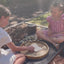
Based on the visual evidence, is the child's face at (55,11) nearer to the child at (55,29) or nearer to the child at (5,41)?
the child at (55,29)

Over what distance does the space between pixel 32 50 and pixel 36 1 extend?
277 inches

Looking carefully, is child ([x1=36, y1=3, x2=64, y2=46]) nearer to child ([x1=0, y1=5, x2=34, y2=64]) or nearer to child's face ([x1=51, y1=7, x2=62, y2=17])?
child's face ([x1=51, y1=7, x2=62, y2=17])

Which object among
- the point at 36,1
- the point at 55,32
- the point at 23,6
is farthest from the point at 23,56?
the point at 36,1

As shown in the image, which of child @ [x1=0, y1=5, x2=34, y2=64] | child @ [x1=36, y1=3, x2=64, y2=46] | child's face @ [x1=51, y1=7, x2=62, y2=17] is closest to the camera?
child @ [x1=0, y1=5, x2=34, y2=64]

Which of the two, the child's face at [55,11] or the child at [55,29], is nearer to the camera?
the child's face at [55,11]

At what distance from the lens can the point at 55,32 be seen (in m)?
3.32

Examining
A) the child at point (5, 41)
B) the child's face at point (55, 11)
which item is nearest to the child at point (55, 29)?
the child's face at point (55, 11)

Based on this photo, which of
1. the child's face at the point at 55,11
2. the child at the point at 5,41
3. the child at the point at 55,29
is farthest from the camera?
the child at the point at 55,29

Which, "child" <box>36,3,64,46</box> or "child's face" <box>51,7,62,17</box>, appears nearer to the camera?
"child's face" <box>51,7,62,17</box>

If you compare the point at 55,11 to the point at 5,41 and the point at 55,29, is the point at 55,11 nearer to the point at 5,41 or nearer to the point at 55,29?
the point at 55,29

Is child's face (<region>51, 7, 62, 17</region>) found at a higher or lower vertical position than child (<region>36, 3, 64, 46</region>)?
higher

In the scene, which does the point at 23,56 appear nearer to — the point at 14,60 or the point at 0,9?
the point at 14,60

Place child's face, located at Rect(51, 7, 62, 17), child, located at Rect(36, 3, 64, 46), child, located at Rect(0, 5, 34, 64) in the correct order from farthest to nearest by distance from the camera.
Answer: child, located at Rect(36, 3, 64, 46), child's face, located at Rect(51, 7, 62, 17), child, located at Rect(0, 5, 34, 64)

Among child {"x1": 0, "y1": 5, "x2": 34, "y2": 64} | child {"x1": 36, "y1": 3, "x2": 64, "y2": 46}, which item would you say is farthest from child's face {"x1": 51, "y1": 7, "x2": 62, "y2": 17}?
child {"x1": 0, "y1": 5, "x2": 34, "y2": 64}
